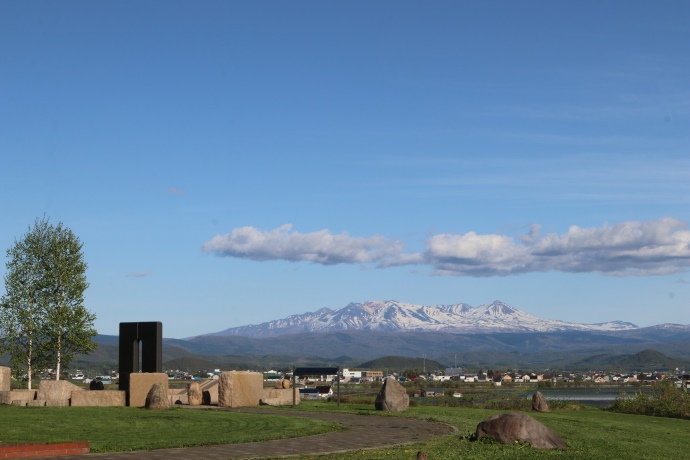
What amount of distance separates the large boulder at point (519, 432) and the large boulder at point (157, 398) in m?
20.0

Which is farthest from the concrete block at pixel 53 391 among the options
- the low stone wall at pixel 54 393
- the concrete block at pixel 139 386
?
the concrete block at pixel 139 386

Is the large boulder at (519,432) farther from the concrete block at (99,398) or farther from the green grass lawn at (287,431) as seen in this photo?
the concrete block at (99,398)

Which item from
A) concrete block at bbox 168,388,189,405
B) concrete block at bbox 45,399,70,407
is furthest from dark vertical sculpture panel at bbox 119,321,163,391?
concrete block at bbox 45,399,70,407

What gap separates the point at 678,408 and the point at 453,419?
18.4 metres

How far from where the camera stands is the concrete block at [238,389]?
45750 millimetres

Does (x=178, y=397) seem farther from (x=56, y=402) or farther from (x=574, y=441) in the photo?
(x=574, y=441)

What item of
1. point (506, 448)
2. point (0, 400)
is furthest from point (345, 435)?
point (0, 400)

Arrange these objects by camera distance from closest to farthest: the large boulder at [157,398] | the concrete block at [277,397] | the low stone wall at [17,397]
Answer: the large boulder at [157,398], the low stone wall at [17,397], the concrete block at [277,397]

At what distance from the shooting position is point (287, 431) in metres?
30.3

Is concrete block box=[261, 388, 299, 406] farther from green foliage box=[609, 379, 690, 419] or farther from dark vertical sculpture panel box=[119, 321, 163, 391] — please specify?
green foliage box=[609, 379, 690, 419]

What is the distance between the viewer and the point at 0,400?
44.5 m

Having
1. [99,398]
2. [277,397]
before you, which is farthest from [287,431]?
[277,397]

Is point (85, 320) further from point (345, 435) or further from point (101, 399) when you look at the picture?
point (345, 435)

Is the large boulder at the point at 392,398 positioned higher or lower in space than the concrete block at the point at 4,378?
lower
